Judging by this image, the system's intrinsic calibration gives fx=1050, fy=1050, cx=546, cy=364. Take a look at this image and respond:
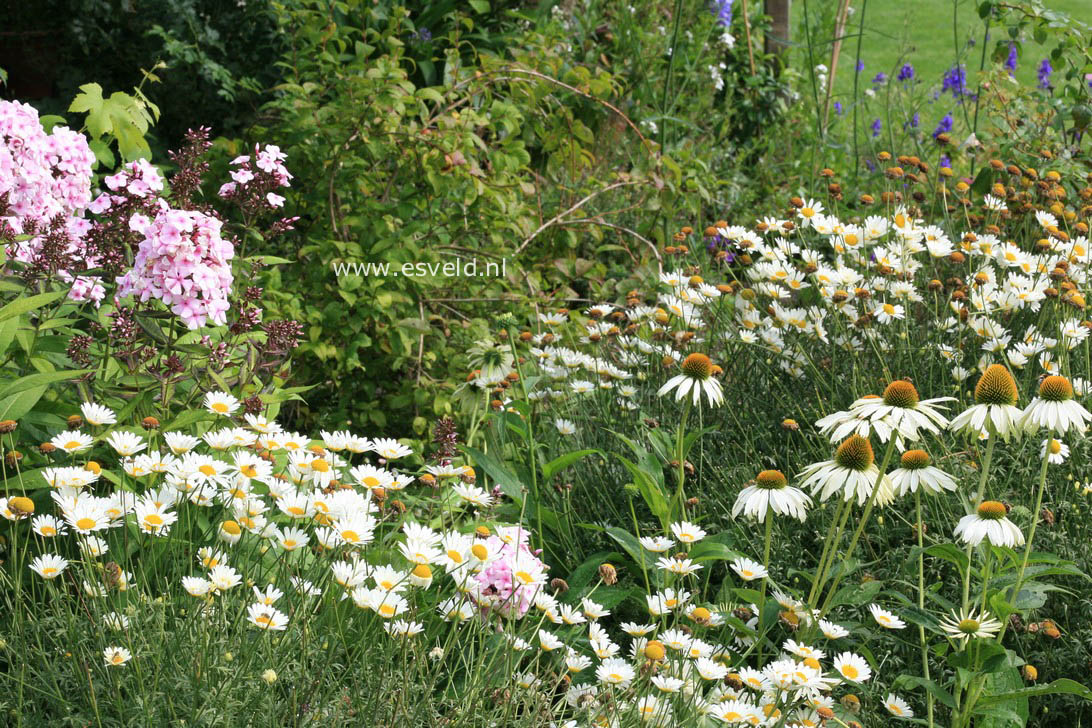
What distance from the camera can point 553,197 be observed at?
5176mm

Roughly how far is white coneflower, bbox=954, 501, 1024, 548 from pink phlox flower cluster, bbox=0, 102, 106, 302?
6.33 ft

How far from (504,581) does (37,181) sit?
158cm

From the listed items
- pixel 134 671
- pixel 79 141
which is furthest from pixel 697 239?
pixel 134 671

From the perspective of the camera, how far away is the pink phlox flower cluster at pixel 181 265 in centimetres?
218

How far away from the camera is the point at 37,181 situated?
2535 mm

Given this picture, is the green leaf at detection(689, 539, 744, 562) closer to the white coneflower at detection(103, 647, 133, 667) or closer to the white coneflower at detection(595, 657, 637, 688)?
the white coneflower at detection(595, 657, 637, 688)

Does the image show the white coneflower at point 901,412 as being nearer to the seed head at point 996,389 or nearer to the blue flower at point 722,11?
the seed head at point 996,389

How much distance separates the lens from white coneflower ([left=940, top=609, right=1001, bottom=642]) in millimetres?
1759

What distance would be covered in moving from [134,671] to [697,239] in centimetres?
439

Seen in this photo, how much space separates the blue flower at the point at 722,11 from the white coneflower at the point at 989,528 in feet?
18.0

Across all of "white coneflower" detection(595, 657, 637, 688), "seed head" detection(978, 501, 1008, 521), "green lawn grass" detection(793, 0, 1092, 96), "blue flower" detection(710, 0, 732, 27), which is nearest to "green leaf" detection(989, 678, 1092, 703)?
"seed head" detection(978, 501, 1008, 521)

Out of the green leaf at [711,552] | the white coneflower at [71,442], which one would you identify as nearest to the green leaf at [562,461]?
the green leaf at [711,552]

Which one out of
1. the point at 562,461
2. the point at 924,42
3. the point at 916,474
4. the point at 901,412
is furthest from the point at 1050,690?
the point at 924,42

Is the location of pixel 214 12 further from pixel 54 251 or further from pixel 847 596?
pixel 847 596
